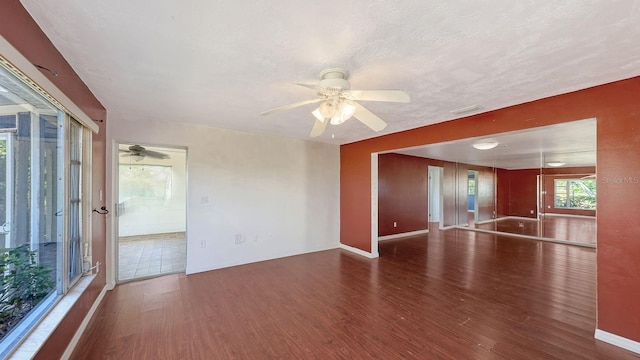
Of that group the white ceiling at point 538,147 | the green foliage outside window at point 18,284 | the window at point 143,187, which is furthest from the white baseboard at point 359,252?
the window at point 143,187

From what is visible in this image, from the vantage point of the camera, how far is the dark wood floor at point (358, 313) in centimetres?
200

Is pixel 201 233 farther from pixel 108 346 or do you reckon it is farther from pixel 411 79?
pixel 411 79

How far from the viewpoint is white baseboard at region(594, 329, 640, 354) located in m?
1.96

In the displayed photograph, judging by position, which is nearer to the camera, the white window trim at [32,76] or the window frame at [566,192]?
the white window trim at [32,76]

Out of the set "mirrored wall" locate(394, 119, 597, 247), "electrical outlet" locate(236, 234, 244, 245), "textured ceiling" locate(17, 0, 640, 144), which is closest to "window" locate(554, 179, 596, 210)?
"mirrored wall" locate(394, 119, 597, 247)

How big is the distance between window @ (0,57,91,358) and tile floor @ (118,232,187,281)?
162 centimetres

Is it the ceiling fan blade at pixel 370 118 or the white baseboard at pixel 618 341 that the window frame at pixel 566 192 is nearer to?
the white baseboard at pixel 618 341

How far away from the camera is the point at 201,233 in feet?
12.4

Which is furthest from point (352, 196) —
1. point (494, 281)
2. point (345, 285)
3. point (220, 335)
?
point (220, 335)

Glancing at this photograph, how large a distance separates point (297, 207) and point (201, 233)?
1743 millimetres

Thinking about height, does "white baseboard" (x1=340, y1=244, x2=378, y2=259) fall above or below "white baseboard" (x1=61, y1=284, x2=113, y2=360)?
below

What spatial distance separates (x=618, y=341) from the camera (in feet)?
6.66

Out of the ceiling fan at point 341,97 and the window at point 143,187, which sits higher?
the ceiling fan at point 341,97

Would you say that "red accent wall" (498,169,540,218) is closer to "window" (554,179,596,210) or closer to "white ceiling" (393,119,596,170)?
"white ceiling" (393,119,596,170)
